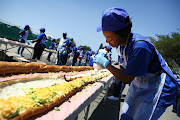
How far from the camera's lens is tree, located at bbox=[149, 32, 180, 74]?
2528cm

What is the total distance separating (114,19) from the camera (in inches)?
53.7

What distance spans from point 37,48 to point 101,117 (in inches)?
210

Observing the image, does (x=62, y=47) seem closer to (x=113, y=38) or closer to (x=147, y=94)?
(x=113, y=38)

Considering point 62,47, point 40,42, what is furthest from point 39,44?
point 62,47

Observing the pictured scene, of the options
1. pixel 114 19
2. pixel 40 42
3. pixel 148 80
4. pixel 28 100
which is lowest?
pixel 28 100

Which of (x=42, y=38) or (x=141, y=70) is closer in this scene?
(x=141, y=70)

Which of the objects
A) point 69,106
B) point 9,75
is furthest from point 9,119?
point 9,75

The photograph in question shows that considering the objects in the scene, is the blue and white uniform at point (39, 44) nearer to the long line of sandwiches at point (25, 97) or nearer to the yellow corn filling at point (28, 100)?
the long line of sandwiches at point (25, 97)

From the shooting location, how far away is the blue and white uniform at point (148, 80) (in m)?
1.31

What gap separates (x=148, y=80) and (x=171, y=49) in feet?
95.7

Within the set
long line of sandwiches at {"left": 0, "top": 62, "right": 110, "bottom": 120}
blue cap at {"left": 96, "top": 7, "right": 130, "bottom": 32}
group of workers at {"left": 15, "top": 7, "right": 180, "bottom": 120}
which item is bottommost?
long line of sandwiches at {"left": 0, "top": 62, "right": 110, "bottom": 120}

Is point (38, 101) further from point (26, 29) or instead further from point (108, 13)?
point (26, 29)

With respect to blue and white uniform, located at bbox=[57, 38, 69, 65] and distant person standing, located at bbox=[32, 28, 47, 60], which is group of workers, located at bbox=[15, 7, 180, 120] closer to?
distant person standing, located at bbox=[32, 28, 47, 60]

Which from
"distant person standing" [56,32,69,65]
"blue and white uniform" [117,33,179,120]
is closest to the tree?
"distant person standing" [56,32,69,65]
